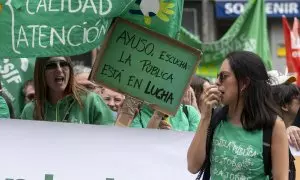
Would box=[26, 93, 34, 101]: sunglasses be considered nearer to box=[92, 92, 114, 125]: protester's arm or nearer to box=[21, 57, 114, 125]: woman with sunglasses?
box=[21, 57, 114, 125]: woman with sunglasses

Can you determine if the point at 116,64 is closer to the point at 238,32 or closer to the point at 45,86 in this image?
the point at 45,86

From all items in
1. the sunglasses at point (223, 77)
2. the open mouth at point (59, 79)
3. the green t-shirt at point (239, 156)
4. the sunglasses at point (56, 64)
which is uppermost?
the sunglasses at point (223, 77)

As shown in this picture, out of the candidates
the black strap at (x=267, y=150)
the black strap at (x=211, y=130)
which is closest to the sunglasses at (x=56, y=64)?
the black strap at (x=211, y=130)

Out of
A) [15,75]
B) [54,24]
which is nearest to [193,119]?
[54,24]

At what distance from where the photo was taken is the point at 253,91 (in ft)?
12.6

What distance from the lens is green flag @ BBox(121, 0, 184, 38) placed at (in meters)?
4.99

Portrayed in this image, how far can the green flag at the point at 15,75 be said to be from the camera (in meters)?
7.56

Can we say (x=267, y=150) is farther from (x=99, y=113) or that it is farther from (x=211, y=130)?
(x=99, y=113)

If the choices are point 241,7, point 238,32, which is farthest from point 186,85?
point 241,7

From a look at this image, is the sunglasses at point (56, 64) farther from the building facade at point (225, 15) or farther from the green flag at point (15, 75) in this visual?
the building facade at point (225, 15)

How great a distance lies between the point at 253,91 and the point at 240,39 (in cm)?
630

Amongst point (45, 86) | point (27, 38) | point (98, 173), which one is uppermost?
point (27, 38)

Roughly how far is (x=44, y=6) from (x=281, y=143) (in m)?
1.63

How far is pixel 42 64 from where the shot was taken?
5297 mm
